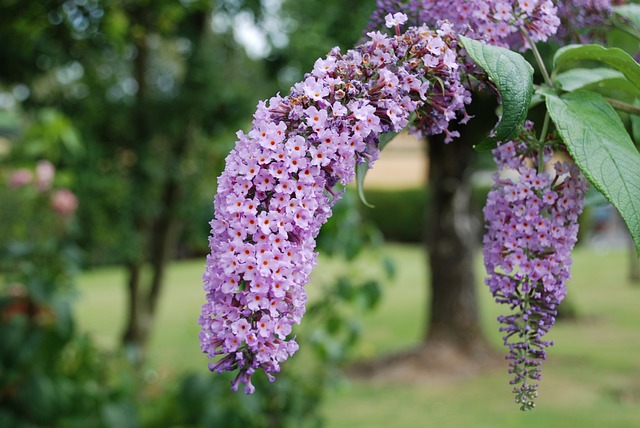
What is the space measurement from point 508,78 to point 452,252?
17.9ft


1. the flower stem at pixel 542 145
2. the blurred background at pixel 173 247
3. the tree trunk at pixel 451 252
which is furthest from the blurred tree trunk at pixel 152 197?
the flower stem at pixel 542 145

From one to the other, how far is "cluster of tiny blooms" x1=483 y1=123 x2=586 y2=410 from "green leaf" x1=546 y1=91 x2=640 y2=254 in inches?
3.1

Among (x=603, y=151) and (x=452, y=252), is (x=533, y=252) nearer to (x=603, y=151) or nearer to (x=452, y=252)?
(x=603, y=151)

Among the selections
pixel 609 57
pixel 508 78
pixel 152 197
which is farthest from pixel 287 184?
pixel 152 197

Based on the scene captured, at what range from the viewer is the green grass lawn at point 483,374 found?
15.5 feet

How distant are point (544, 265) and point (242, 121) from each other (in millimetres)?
4458

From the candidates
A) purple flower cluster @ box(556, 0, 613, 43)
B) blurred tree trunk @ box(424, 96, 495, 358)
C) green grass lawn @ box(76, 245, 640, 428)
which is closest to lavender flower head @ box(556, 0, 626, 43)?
purple flower cluster @ box(556, 0, 613, 43)

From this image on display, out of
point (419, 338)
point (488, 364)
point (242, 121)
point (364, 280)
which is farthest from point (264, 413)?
point (419, 338)

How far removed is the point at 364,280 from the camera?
323 cm

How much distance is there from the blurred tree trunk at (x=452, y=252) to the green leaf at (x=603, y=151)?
203 inches

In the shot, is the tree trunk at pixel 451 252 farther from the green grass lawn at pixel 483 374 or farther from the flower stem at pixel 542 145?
the flower stem at pixel 542 145

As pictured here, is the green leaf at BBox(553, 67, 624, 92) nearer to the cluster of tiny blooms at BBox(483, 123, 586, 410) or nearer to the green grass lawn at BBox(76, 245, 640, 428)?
the cluster of tiny blooms at BBox(483, 123, 586, 410)

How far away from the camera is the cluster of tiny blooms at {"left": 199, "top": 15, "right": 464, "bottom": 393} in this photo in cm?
68

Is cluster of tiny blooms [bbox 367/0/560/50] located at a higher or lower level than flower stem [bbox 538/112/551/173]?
higher
